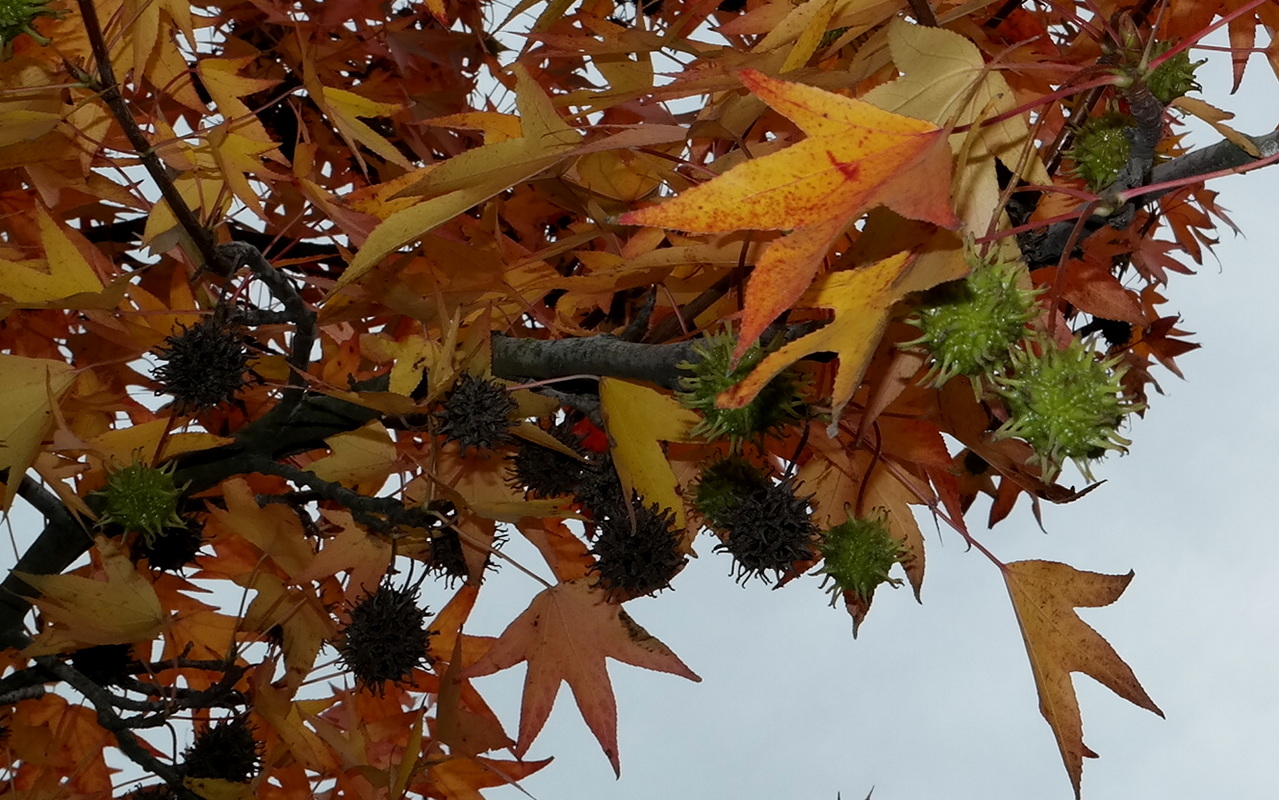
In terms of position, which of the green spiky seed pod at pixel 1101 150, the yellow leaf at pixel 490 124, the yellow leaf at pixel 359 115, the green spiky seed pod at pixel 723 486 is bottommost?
the green spiky seed pod at pixel 723 486

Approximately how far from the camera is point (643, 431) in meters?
0.58

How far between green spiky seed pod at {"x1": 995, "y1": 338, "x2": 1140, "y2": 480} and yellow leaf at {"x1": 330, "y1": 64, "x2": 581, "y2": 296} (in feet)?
0.66

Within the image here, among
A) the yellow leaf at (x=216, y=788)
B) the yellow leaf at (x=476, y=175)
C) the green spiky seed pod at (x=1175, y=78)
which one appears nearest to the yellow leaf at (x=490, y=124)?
the yellow leaf at (x=476, y=175)

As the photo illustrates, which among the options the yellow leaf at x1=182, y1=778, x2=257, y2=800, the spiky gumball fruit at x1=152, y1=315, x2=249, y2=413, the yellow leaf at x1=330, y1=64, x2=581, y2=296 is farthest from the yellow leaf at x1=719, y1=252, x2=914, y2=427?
the yellow leaf at x1=182, y1=778, x2=257, y2=800

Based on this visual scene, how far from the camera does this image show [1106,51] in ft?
1.48

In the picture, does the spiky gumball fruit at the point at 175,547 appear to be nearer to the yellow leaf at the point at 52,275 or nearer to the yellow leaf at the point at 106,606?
the yellow leaf at the point at 106,606

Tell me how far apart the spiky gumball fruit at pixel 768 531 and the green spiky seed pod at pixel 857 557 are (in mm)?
42

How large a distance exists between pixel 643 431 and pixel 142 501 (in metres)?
0.34

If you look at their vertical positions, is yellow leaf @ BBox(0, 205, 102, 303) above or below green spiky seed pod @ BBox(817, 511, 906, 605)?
above

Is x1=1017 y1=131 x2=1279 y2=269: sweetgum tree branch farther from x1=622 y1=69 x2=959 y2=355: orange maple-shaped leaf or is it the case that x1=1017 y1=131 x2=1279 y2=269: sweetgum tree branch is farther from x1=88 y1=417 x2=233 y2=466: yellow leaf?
x1=88 y1=417 x2=233 y2=466: yellow leaf

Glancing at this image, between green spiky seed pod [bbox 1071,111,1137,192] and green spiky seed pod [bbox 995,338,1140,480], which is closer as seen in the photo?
green spiky seed pod [bbox 995,338,1140,480]

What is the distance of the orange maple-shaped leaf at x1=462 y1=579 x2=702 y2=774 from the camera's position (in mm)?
668

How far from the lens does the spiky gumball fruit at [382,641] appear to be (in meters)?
0.68

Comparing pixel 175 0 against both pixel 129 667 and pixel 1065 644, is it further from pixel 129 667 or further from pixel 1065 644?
pixel 1065 644
